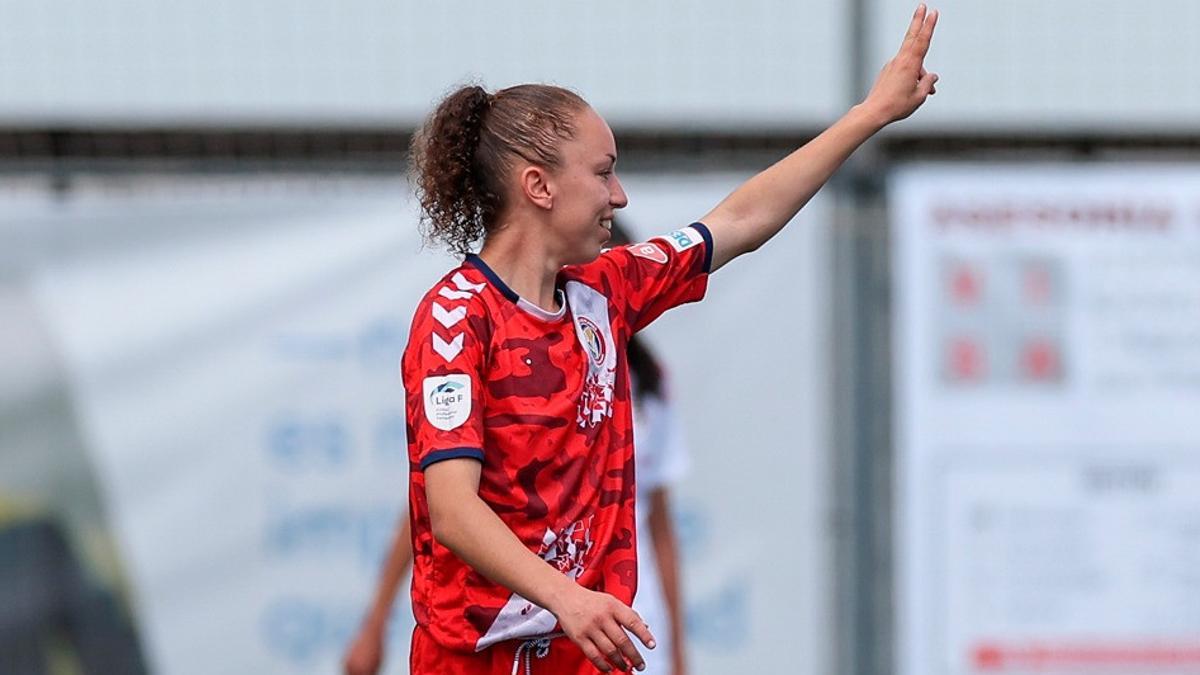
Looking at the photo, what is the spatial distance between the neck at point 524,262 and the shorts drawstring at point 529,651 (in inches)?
19.7

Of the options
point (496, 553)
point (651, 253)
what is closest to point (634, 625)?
point (496, 553)

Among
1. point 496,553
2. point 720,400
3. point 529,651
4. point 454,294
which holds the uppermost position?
point 454,294

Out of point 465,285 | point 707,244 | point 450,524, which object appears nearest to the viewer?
point 450,524

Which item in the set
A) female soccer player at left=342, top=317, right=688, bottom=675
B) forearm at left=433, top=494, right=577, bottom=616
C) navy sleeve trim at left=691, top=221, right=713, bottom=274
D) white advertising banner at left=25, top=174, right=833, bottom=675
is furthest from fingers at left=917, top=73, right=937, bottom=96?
white advertising banner at left=25, top=174, right=833, bottom=675

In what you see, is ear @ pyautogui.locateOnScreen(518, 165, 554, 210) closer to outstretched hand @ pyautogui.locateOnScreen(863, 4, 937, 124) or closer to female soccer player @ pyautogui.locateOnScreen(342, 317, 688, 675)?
outstretched hand @ pyautogui.locateOnScreen(863, 4, 937, 124)

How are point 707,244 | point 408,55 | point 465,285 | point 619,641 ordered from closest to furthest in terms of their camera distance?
point 619,641 → point 465,285 → point 707,244 → point 408,55

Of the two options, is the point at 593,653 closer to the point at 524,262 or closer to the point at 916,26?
the point at 524,262

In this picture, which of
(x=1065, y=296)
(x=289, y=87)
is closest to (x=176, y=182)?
(x=289, y=87)

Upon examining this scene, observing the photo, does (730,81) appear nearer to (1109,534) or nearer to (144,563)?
(1109,534)

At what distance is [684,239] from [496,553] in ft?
2.63

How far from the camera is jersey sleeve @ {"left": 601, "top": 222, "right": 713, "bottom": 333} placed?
3.26 metres

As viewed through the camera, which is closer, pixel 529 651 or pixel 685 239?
pixel 529 651

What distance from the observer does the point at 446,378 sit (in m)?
2.85

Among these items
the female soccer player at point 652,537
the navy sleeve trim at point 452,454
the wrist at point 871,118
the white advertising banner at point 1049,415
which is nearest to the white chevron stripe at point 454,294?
the navy sleeve trim at point 452,454
